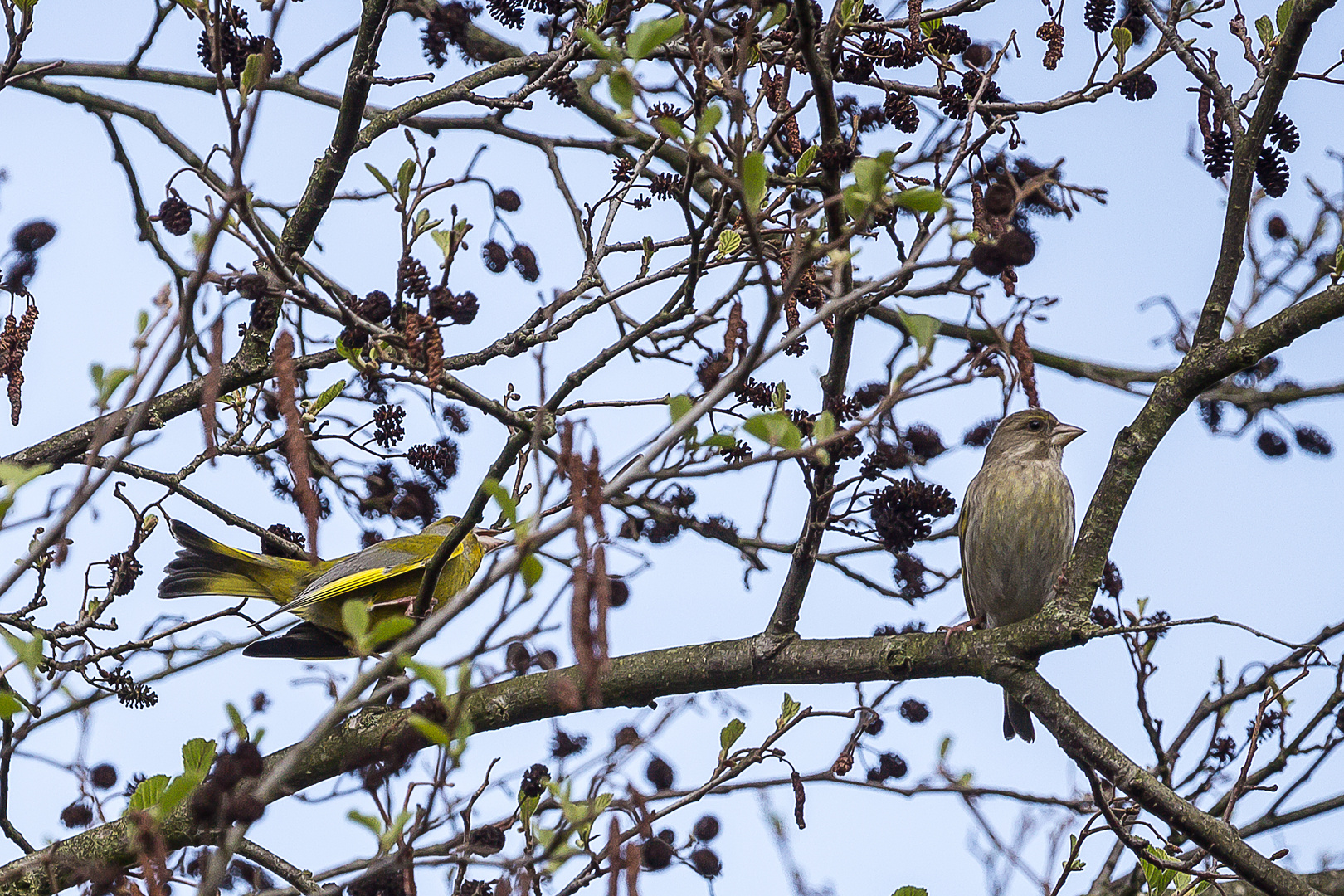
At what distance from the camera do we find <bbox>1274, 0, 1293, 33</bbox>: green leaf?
3.97 m

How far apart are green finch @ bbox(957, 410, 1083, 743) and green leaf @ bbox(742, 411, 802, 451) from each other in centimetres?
370

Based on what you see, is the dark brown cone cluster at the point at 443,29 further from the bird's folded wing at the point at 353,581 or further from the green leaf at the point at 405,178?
the bird's folded wing at the point at 353,581

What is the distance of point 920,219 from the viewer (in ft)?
9.61

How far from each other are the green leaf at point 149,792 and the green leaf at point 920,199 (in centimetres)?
175

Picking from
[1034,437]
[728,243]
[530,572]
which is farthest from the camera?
[1034,437]

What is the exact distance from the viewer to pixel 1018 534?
5.92m

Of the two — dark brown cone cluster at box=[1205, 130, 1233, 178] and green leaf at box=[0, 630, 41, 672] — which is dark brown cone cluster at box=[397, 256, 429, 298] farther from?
dark brown cone cluster at box=[1205, 130, 1233, 178]

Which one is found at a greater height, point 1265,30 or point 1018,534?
point 1265,30

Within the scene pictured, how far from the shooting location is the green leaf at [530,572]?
6.50ft

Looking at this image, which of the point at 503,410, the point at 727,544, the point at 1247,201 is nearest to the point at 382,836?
the point at 503,410

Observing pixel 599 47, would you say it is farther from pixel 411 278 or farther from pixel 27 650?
pixel 27 650

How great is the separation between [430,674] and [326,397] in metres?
2.20

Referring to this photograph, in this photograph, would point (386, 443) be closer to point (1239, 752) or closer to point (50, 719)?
point (50, 719)

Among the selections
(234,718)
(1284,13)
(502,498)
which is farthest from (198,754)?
(1284,13)
